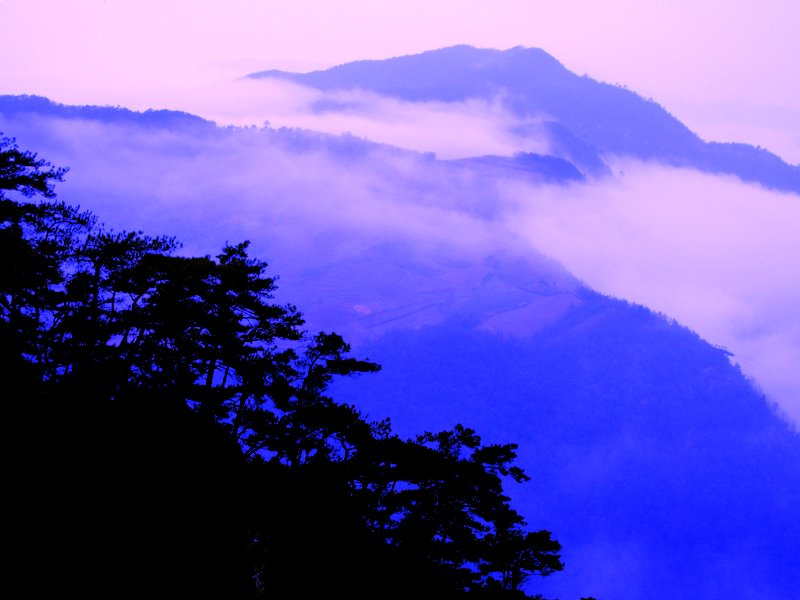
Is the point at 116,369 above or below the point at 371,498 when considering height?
above

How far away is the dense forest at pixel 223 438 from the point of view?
10648mm

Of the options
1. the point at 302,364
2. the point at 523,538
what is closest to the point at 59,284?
the point at 302,364

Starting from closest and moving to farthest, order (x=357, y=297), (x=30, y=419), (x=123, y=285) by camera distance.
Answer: (x=30, y=419)
(x=123, y=285)
(x=357, y=297)

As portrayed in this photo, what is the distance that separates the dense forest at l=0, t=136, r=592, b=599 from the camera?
34.9 ft

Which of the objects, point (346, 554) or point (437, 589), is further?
point (437, 589)

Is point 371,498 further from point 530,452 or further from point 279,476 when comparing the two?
point 530,452

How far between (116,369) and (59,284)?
447 centimetres

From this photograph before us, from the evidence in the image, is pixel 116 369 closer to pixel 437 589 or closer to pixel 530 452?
pixel 437 589

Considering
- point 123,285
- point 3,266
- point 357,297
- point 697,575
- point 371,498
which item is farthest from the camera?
point 357,297

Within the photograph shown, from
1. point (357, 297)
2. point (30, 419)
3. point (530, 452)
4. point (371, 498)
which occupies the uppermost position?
point (357, 297)

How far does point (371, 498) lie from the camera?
785 inches

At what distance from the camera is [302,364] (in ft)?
63.4

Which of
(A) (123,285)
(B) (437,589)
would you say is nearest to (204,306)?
(A) (123,285)

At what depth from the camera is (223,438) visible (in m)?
14.1
